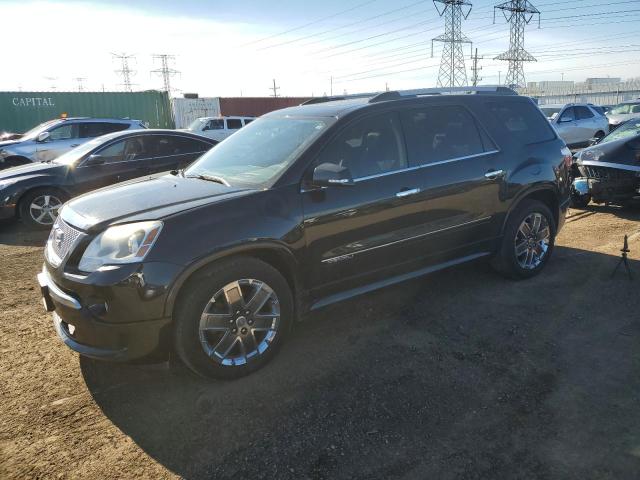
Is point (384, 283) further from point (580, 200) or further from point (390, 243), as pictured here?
point (580, 200)

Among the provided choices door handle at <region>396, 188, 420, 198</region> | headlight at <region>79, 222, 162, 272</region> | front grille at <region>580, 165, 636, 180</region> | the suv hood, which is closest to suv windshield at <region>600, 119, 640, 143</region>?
front grille at <region>580, 165, 636, 180</region>

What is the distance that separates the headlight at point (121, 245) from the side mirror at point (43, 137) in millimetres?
10853

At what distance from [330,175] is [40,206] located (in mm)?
6306

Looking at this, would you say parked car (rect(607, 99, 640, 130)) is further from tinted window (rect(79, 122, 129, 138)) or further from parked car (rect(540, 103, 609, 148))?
tinted window (rect(79, 122, 129, 138))

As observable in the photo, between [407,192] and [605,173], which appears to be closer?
[407,192]

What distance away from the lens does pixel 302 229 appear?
10.9ft

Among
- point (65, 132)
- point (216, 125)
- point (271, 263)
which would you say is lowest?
point (271, 263)

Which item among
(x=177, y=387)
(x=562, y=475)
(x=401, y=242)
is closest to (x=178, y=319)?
(x=177, y=387)

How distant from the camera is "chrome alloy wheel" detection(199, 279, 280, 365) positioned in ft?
9.99

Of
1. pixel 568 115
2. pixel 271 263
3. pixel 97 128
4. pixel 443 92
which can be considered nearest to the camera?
pixel 271 263

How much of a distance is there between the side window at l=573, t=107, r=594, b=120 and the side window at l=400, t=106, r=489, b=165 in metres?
13.7

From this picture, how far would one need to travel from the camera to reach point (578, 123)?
1564 cm

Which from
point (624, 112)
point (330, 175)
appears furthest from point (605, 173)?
point (624, 112)

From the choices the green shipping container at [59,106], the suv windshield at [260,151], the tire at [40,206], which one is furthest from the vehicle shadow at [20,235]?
the green shipping container at [59,106]
